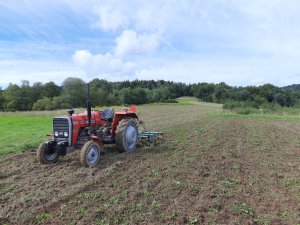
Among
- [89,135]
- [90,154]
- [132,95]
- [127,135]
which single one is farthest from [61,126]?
[132,95]

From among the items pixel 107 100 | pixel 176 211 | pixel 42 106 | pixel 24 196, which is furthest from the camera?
pixel 107 100

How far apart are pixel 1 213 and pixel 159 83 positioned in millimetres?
117941

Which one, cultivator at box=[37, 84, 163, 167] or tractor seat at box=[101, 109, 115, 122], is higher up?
tractor seat at box=[101, 109, 115, 122]

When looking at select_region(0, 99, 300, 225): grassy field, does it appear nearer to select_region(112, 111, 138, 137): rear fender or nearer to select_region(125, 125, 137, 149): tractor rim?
select_region(125, 125, 137, 149): tractor rim

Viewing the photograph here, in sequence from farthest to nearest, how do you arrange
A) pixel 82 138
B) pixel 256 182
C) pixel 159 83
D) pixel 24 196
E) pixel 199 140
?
pixel 159 83 → pixel 199 140 → pixel 82 138 → pixel 256 182 → pixel 24 196

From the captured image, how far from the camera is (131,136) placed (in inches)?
440

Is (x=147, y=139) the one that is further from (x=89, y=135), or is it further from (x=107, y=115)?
(x=89, y=135)

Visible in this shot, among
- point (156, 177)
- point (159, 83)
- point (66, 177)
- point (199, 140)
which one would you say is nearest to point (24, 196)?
point (66, 177)

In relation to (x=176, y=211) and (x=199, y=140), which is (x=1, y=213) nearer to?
(x=176, y=211)

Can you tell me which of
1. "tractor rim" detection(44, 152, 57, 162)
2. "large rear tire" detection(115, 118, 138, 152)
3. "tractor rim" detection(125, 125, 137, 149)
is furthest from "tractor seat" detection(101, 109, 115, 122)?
"tractor rim" detection(44, 152, 57, 162)

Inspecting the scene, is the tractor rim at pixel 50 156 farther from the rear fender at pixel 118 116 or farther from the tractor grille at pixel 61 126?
the rear fender at pixel 118 116

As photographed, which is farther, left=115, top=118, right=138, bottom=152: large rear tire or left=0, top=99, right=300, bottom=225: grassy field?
left=115, top=118, right=138, bottom=152: large rear tire

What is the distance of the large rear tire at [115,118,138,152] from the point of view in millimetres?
10594

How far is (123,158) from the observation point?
1001cm
